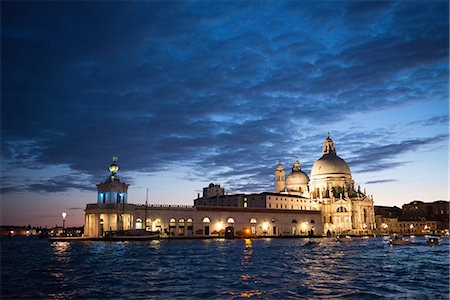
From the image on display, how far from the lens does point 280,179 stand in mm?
135500

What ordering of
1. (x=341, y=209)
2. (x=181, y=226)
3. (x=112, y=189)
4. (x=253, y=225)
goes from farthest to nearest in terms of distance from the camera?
(x=341, y=209) → (x=253, y=225) → (x=181, y=226) → (x=112, y=189)

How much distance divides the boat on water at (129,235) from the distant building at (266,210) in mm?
3942

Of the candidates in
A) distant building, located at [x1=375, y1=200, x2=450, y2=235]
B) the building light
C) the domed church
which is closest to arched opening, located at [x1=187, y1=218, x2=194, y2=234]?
the building light

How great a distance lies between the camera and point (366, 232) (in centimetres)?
12169

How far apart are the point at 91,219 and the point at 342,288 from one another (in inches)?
2516

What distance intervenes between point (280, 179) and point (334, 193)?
17887mm

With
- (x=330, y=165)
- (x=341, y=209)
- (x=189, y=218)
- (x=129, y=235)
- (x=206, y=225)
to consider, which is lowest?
(x=129, y=235)

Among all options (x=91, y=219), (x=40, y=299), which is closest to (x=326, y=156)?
(x=91, y=219)

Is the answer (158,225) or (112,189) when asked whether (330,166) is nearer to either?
(158,225)

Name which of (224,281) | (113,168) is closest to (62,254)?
(224,281)

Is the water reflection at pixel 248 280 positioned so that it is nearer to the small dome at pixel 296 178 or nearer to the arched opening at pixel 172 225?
the arched opening at pixel 172 225

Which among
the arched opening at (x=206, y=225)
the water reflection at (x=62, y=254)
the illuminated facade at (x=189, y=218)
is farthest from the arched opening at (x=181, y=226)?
the water reflection at (x=62, y=254)

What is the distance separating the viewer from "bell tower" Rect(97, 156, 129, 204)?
80.8 m

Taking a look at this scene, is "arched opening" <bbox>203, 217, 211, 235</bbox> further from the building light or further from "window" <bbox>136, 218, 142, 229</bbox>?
the building light
